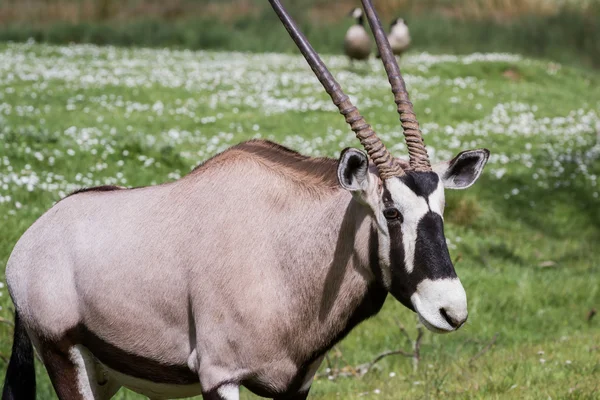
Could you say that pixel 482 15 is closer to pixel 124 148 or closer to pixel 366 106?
pixel 366 106

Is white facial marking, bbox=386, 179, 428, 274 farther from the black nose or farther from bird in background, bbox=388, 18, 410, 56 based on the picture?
bird in background, bbox=388, 18, 410, 56

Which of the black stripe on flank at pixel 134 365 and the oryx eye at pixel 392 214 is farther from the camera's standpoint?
the black stripe on flank at pixel 134 365

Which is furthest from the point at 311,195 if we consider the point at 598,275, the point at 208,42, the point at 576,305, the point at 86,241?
the point at 208,42

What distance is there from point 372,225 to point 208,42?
29.6 m

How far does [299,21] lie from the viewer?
3325 centimetres

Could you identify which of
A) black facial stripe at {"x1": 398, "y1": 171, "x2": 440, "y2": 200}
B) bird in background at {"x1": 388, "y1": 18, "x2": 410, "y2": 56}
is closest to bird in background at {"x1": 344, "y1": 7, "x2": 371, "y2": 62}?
Result: bird in background at {"x1": 388, "y1": 18, "x2": 410, "y2": 56}

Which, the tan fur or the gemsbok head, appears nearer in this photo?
the gemsbok head

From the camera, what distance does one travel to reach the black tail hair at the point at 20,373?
4.98 metres

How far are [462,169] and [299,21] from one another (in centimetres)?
2958

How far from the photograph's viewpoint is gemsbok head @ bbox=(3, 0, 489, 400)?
405cm

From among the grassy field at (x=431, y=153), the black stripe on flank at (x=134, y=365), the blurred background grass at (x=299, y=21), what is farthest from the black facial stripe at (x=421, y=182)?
the blurred background grass at (x=299, y=21)

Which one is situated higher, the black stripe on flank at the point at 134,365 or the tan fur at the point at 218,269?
the tan fur at the point at 218,269

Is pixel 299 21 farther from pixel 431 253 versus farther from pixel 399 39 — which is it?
pixel 431 253

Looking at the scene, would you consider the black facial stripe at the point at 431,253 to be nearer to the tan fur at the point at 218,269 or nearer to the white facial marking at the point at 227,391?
the tan fur at the point at 218,269
